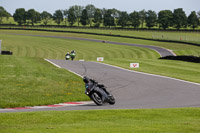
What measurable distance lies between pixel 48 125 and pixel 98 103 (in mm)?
4850

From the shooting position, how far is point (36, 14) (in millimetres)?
199125

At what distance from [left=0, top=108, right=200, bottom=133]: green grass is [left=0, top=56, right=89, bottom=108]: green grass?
3924 mm

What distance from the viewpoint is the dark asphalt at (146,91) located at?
14117 millimetres

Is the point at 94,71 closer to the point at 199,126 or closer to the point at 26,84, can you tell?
the point at 26,84

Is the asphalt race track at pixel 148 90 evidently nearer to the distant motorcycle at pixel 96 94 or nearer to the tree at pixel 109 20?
the distant motorcycle at pixel 96 94

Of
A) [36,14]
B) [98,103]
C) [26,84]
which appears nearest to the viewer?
[98,103]

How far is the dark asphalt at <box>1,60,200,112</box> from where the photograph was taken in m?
14.1

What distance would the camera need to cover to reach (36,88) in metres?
17.6

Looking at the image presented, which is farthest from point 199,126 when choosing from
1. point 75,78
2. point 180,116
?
point 75,78

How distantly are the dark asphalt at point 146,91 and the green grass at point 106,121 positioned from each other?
1899mm

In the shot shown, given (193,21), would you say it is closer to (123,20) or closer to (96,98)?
(123,20)

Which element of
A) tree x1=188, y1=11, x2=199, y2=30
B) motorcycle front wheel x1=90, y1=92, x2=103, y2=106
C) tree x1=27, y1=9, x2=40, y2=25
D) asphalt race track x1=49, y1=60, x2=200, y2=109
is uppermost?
tree x1=27, y1=9, x2=40, y2=25

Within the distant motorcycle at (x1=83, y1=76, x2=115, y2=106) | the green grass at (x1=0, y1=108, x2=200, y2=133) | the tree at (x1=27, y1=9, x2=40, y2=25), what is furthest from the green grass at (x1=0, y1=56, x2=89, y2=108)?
the tree at (x1=27, y1=9, x2=40, y2=25)

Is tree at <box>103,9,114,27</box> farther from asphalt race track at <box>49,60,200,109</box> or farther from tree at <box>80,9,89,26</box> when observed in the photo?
asphalt race track at <box>49,60,200,109</box>
